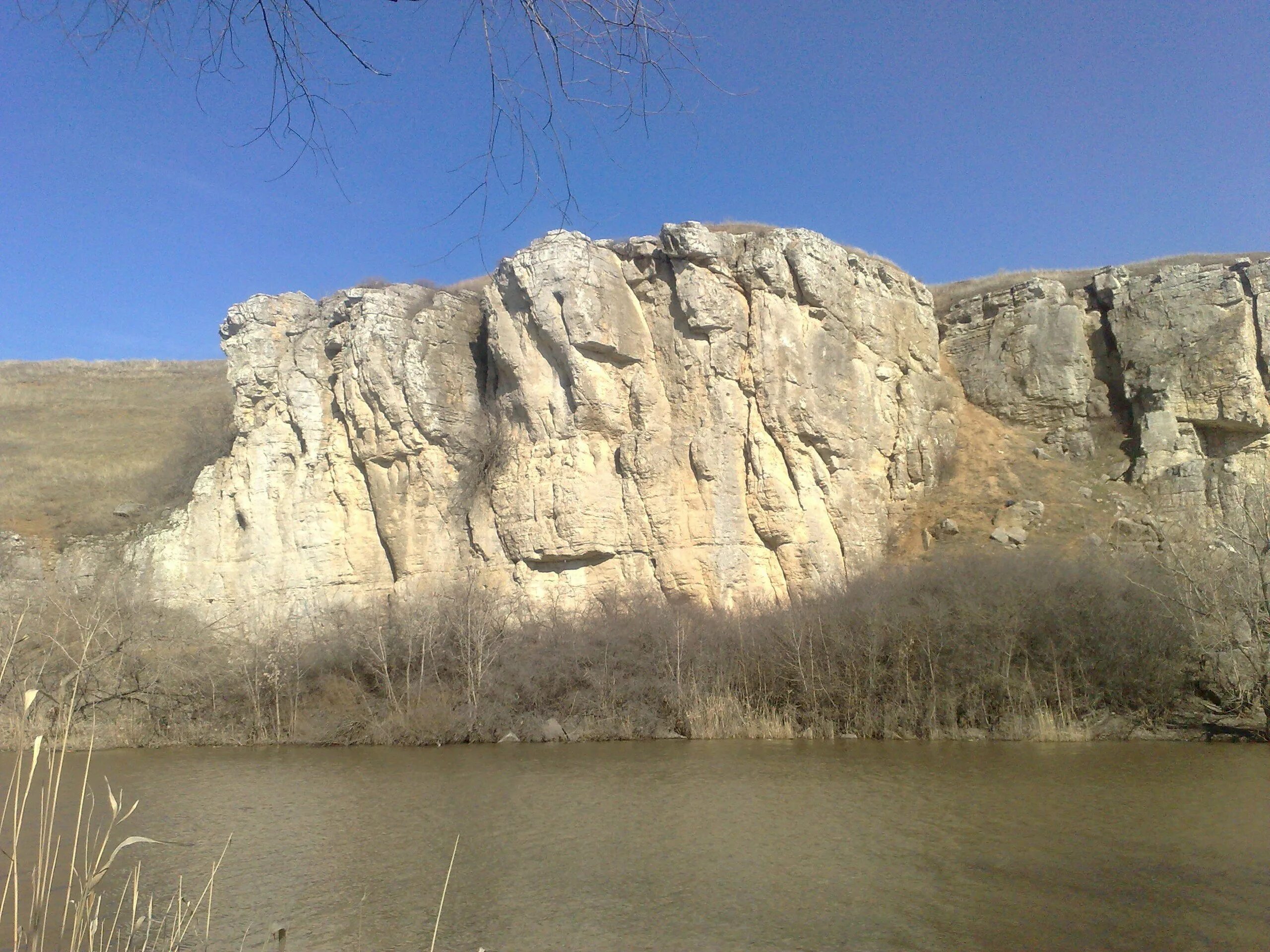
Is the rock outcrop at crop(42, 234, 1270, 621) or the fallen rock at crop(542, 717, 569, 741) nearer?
the fallen rock at crop(542, 717, 569, 741)

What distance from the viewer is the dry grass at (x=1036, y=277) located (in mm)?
29859

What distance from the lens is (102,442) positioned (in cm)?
3900

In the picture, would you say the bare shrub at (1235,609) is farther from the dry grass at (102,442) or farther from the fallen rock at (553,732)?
the dry grass at (102,442)

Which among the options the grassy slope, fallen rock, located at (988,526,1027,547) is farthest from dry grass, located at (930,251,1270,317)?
fallen rock, located at (988,526,1027,547)

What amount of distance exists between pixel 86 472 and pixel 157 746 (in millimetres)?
17464

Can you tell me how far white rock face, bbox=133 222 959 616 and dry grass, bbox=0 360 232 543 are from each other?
4639mm

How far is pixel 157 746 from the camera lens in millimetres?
20875

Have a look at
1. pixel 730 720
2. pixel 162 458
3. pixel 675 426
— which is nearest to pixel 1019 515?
pixel 675 426

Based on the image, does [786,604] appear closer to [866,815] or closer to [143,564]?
[866,815]

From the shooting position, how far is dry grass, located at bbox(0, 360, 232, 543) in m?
30.1

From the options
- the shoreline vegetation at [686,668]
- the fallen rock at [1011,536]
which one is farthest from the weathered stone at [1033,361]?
the shoreline vegetation at [686,668]

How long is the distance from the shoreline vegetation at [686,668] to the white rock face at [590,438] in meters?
2.05

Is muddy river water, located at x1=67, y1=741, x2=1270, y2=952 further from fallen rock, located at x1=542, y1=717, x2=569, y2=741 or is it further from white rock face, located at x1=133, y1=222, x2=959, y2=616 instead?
white rock face, located at x1=133, y1=222, x2=959, y2=616

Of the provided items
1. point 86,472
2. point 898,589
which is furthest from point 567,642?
point 86,472
